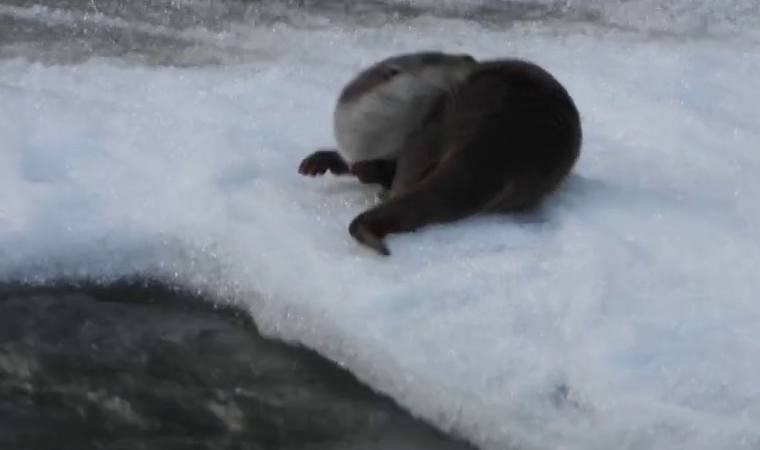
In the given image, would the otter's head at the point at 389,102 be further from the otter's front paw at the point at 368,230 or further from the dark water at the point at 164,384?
the dark water at the point at 164,384

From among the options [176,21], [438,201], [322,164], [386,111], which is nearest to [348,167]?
[322,164]

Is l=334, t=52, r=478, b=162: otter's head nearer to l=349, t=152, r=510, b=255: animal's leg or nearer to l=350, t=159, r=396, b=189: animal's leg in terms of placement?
l=350, t=159, r=396, b=189: animal's leg

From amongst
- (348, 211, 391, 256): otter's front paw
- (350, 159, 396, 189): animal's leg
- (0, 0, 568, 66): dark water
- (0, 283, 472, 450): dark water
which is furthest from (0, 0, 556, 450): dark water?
(0, 0, 568, 66): dark water

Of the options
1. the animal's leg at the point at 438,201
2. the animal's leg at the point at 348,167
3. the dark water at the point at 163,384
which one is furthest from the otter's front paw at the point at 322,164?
the dark water at the point at 163,384

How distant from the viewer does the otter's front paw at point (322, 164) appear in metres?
3.93

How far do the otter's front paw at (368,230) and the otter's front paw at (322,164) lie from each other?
500 mm

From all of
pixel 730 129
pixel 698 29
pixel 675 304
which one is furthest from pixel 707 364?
pixel 698 29

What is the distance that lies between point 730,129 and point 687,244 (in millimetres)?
995

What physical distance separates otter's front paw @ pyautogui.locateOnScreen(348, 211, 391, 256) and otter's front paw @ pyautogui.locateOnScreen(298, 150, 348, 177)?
1.64ft

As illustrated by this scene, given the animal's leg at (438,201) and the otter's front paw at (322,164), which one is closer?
the animal's leg at (438,201)

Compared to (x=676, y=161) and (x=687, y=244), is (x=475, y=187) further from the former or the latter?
(x=676, y=161)

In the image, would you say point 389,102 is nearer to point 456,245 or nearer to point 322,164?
point 322,164

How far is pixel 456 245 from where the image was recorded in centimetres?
344

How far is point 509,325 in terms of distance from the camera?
10.1 ft
